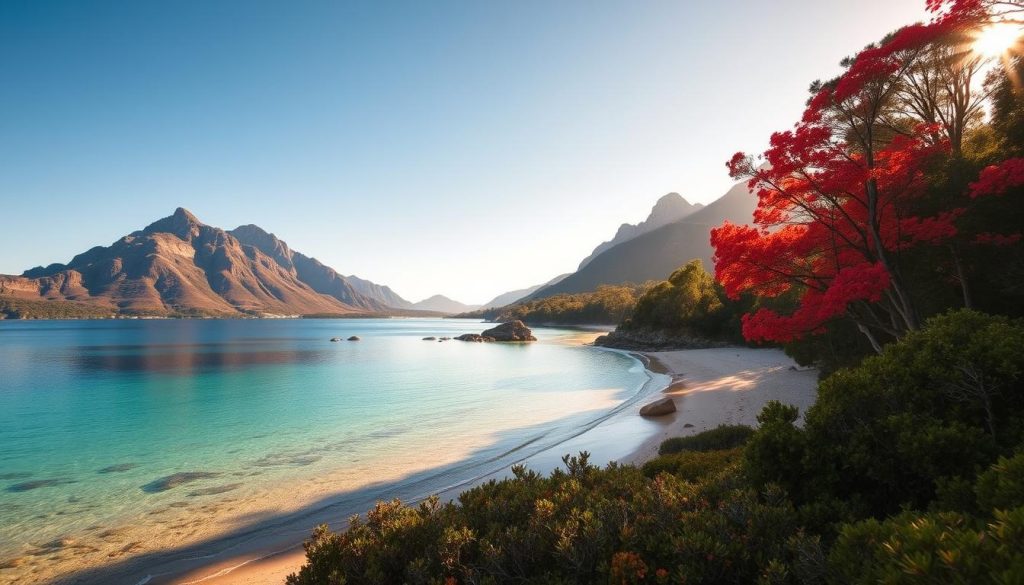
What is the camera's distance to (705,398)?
82.2 ft

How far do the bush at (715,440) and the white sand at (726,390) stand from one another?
3.23 ft

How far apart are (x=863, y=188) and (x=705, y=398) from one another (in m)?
14.5

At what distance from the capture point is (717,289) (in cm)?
6594

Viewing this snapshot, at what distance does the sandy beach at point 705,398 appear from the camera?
369 inches

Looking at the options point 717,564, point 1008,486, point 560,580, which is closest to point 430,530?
point 560,580

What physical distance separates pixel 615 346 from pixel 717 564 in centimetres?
6756

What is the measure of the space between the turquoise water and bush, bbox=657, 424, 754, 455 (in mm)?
2863

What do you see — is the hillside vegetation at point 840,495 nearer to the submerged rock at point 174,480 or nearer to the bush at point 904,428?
the bush at point 904,428

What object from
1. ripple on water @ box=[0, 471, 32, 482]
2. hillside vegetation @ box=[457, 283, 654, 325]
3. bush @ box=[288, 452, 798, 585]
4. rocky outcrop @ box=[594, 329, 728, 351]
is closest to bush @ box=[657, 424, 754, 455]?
bush @ box=[288, 452, 798, 585]

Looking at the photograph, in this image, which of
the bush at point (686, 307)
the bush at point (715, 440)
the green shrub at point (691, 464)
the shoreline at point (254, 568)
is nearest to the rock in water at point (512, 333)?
the bush at point (686, 307)

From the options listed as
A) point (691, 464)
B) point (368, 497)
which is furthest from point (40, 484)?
point (691, 464)

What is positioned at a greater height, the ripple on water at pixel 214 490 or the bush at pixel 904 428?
the bush at pixel 904 428

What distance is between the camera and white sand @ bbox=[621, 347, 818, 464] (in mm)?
18922

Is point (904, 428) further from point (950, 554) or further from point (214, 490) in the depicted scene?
point (214, 490)
